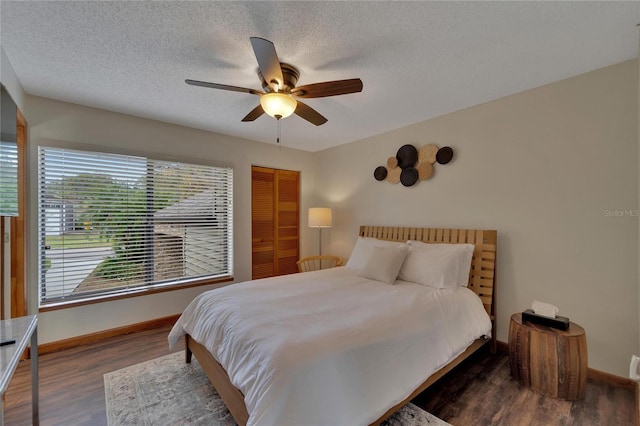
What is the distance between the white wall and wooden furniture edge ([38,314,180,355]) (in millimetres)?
46

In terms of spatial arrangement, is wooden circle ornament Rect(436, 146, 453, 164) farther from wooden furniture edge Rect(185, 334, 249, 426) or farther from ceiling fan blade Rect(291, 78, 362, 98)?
wooden furniture edge Rect(185, 334, 249, 426)

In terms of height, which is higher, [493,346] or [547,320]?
[547,320]

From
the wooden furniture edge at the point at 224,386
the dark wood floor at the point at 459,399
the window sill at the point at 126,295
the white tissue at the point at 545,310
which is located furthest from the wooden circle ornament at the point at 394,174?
the wooden furniture edge at the point at 224,386

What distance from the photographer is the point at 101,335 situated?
290 centimetres

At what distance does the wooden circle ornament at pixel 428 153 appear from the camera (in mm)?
3178

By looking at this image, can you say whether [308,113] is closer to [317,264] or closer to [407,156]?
[407,156]

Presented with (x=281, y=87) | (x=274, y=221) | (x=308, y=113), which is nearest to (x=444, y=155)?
(x=308, y=113)

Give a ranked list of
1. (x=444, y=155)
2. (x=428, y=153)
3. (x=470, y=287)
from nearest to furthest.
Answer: (x=470, y=287) → (x=444, y=155) → (x=428, y=153)

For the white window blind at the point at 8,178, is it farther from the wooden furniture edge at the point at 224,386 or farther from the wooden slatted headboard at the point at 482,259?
the wooden slatted headboard at the point at 482,259

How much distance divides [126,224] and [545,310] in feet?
13.9

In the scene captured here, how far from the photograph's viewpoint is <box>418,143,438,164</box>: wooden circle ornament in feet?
10.4

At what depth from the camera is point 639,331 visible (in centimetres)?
192

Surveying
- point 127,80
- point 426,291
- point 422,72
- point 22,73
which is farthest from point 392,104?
point 22,73

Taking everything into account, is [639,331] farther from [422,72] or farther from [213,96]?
[213,96]
